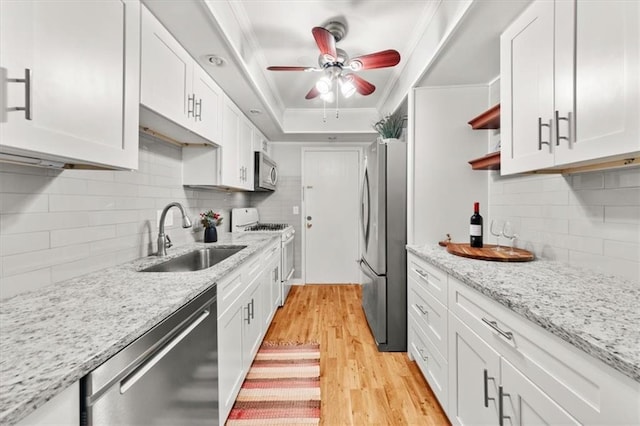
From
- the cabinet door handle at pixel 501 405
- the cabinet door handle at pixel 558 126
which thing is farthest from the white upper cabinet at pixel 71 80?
the cabinet door handle at pixel 558 126

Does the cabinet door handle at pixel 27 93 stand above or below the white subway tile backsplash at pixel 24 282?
above

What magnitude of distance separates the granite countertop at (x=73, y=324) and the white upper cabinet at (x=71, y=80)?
1.58 feet

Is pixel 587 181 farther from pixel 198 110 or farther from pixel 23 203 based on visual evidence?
pixel 23 203

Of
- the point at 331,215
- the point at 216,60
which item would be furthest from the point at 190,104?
the point at 331,215

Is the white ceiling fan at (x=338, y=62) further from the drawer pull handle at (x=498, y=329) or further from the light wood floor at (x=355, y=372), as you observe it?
the light wood floor at (x=355, y=372)

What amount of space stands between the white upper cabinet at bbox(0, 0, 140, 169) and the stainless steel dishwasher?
2.06 feet

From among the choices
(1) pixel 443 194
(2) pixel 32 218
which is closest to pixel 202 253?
(2) pixel 32 218

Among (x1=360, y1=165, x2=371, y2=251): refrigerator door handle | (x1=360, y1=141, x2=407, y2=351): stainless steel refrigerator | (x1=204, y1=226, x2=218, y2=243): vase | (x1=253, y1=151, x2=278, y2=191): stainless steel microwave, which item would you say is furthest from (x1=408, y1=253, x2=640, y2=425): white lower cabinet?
(x1=253, y1=151, x2=278, y2=191): stainless steel microwave

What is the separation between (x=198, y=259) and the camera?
202 cm

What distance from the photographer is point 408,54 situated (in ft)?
7.64

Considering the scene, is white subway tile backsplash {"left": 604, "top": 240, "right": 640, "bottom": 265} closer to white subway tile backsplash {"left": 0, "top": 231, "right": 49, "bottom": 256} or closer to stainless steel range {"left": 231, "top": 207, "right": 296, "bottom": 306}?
white subway tile backsplash {"left": 0, "top": 231, "right": 49, "bottom": 256}

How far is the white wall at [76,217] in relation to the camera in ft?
3.32

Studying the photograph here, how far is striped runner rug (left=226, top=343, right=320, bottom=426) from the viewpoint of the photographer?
5.18 feet

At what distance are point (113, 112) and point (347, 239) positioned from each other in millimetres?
3466
